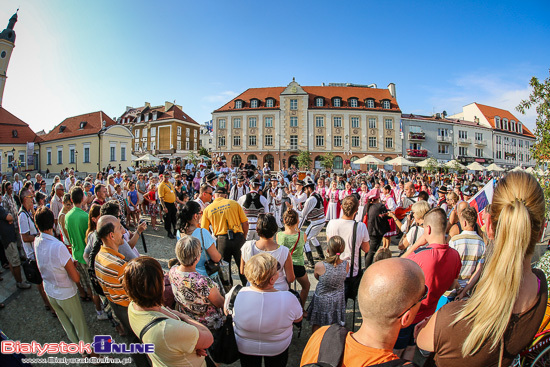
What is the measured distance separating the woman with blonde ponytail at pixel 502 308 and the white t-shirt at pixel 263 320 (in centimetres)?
112

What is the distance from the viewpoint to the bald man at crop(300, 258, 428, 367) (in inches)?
53.2

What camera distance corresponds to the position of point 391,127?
145 ft

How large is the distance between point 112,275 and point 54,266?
0.90 m

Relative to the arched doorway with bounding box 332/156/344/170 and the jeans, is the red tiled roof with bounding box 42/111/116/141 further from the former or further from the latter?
the jeans

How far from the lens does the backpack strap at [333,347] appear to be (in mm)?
1341

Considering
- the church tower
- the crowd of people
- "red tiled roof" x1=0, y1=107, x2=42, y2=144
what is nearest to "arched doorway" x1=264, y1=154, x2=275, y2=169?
"red tiled roof" x1=0, y1=107, x2=42, y2=144

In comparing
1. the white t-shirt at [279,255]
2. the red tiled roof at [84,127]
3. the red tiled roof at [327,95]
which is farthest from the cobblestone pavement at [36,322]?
the red tiled roof at [327,95]

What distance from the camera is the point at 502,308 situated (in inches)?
60.5

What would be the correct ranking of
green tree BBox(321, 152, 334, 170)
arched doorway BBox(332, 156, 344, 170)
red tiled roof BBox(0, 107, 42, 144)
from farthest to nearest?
arched doorway BBox(332, 156, 344, 170) → green tree BBox(321, 152, 334, 170) → red tiled roof BBox(0, 107, 42, 144)

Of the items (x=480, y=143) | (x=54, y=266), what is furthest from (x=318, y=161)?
(x=54, y=266)

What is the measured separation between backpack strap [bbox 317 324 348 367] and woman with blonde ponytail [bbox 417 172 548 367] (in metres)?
0.67

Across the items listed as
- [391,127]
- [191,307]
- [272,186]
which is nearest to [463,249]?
[191,307]

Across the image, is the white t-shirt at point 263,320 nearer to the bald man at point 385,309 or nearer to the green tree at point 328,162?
the bald man at point 385,309

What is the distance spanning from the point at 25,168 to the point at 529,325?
1926 inches
